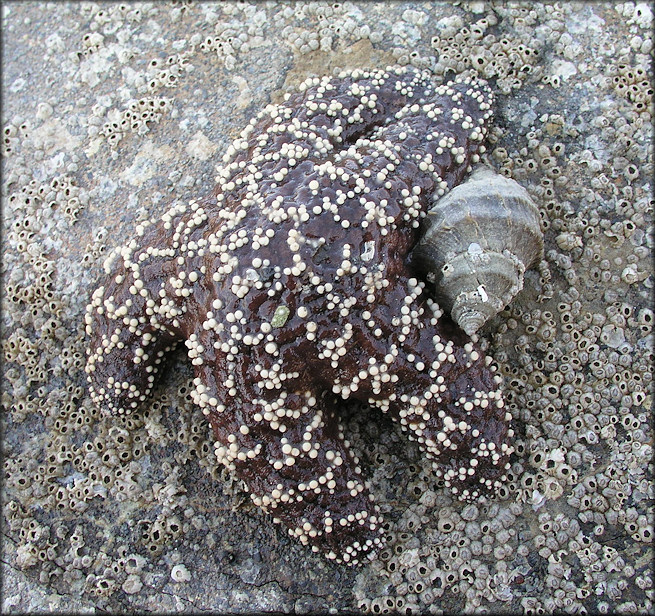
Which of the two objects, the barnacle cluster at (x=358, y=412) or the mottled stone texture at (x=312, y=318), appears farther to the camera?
the barnacle cluster at (x=358, y=412)

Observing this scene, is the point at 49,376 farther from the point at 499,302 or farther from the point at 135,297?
the point at 499,302

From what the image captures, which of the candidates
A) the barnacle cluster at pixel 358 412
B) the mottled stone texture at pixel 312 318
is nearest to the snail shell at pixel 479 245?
the mottled stone texture at pixel 312 318

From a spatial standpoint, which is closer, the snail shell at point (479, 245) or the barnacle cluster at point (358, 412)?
the snail shell at point (479, 245)

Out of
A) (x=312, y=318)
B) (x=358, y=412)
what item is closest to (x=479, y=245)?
(x=312, y=318)

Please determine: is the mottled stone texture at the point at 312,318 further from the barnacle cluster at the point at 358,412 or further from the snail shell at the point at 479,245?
the barnacle cluster at the point at 358,412

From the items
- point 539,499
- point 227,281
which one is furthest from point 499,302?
point 227,281

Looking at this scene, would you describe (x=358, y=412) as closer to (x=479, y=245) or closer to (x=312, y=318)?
(x=312, y=318)

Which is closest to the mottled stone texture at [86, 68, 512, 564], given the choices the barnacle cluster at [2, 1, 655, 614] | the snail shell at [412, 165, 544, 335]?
the snail shell at [412, 165, 544, 335]
